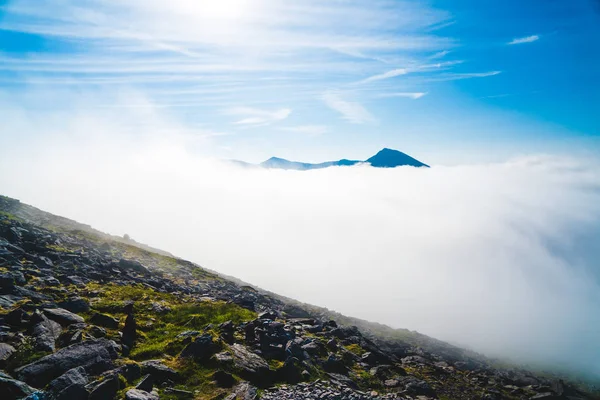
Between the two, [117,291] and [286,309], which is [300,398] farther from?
[286,309]

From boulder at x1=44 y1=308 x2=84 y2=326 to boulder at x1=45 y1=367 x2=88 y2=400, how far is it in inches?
384

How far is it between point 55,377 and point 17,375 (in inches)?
71.0

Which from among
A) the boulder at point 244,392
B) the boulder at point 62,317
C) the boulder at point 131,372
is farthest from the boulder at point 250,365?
the boulder at point 62,317

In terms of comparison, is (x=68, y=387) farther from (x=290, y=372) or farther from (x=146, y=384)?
(x=290, y=372)

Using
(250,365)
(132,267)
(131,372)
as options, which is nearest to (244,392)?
(250,365)

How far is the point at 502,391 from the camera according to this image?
42469 mm

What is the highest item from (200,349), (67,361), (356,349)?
(356,349)

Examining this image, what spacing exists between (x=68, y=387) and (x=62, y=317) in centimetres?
1170

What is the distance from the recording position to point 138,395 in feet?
64.4

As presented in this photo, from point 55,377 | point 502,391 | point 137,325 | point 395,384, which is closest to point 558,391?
point 502,391

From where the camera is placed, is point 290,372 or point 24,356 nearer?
point 24,356

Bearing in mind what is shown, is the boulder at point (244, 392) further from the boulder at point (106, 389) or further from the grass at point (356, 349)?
the grass at point (356, 349)

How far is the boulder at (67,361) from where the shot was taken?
61.1 ft

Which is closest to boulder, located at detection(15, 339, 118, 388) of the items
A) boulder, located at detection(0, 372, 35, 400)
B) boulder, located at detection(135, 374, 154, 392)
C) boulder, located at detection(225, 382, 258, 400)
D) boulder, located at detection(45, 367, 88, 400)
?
boulder, located at detection(45, 367, 88, 400)
